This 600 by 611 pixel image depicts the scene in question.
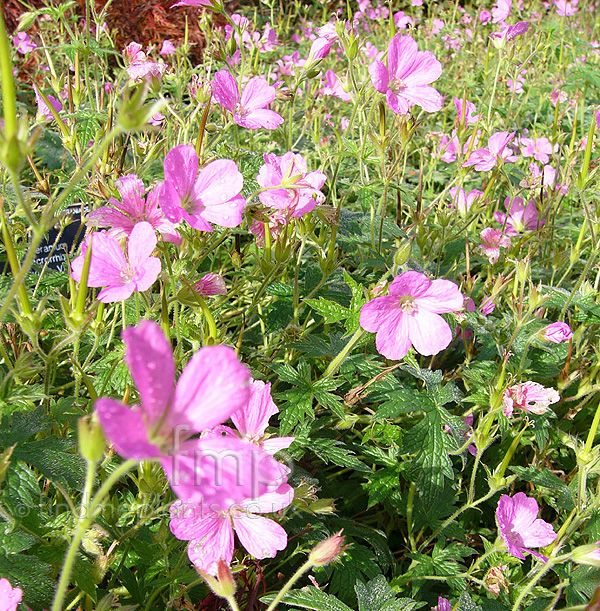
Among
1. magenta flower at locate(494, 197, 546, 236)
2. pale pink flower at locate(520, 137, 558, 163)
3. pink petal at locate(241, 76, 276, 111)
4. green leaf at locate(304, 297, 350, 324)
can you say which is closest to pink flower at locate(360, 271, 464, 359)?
green leaf at locate(304, 297, 350, 324)

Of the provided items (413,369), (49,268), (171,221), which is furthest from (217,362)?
(49,268)

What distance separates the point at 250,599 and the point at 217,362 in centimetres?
65

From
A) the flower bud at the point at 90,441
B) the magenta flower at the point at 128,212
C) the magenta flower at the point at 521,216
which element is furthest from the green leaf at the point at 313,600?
the magenta flower at the point at 521,216

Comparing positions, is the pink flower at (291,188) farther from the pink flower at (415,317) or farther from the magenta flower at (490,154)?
the magenta flower at (490,154)

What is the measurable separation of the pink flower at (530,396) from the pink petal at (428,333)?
22 cm

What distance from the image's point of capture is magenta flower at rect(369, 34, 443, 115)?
139 cm

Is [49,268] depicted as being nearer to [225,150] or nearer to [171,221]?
[225,150]

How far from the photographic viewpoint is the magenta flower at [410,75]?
4.57 feet

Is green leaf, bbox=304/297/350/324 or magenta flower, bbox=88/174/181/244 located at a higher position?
magenta flower, bbox=88/174/181/244

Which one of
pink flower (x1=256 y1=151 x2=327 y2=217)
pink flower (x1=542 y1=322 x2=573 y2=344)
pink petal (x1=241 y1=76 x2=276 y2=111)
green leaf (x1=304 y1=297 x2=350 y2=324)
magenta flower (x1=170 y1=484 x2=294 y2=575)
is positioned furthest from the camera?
pink petal (x1=241 y1=76 x2=276 y2=111)

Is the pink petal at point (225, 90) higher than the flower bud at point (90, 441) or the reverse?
higher

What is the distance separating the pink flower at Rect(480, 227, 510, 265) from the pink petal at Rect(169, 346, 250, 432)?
130cm

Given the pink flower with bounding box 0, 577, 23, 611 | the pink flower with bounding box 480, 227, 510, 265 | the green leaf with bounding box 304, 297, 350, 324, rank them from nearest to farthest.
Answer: the pink flower with bounding box 0, 577, 23, 611 < the green leaf with bounding box 304, 297, 350, 324 < the pink flower with bounding box 480, 227, 510, 265

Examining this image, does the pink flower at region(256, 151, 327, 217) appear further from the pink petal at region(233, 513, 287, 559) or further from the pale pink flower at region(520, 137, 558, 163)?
the pale pink flower at region(520, 137, 558, 163)
